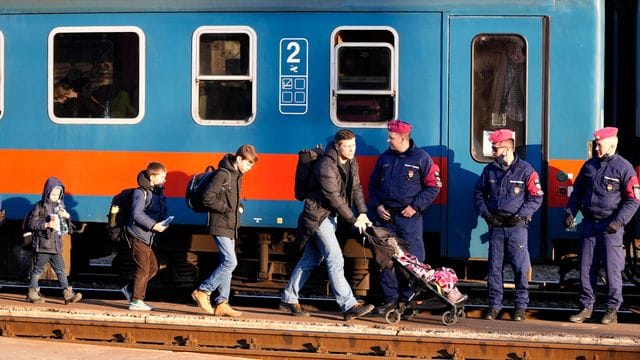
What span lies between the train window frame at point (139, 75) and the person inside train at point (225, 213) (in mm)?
1531

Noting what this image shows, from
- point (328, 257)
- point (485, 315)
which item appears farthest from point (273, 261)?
point (485, 315)

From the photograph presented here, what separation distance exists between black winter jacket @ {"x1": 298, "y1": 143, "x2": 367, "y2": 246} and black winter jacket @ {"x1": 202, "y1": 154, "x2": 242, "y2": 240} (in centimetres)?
63

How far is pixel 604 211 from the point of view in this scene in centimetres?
1023

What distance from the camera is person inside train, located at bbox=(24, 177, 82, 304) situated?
35.9 ft

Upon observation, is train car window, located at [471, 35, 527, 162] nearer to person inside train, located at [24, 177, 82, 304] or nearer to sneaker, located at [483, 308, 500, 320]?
sneaker, located at [483, 308, 500, 320]

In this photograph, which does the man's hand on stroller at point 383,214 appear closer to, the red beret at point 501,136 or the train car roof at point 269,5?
the red beret at point 501,136

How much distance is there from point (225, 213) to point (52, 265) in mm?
2080

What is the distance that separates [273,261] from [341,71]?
7.04 ft

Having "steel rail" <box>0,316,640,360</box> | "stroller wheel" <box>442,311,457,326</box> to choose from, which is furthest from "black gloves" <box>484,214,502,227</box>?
"steel rail" <box>0,316,640,360</box>

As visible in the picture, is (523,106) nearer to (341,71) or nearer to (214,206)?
(341,71)

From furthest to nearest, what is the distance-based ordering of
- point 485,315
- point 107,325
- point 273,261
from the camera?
point 273,261, point 485,315, point 107,325

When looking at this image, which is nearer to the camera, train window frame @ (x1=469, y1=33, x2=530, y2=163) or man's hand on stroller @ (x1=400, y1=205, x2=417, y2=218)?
man's hand on stroller @ (x1=400, y1=205, x2=417, y2=218)

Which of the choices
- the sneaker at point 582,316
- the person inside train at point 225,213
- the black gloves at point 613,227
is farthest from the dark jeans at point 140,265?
the black gloves at point 613,227

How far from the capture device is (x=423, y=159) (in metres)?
10.6
